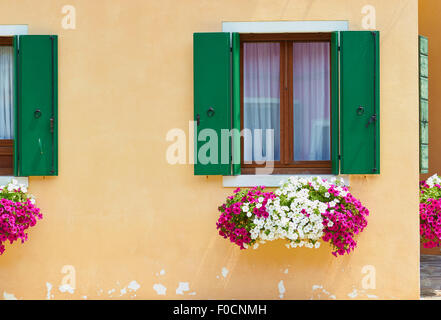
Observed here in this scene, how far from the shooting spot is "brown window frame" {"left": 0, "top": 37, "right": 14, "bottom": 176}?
5227 mm

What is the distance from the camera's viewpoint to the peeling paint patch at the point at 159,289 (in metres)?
5.09

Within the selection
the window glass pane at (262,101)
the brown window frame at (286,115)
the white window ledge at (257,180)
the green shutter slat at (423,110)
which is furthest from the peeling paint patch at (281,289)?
the green shutter slat at (423,110)

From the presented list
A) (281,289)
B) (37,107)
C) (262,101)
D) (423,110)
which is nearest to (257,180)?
(262,101)

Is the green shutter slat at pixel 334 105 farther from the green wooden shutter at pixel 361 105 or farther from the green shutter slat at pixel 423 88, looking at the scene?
the green shutter slat at pixel 423 88

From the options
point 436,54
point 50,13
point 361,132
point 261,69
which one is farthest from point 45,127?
point 436,54

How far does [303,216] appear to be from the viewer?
459 cm

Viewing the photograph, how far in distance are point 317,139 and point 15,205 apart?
291cm

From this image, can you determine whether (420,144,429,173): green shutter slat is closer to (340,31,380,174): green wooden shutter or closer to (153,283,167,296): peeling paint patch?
(340,31,380,174): green wooden shutter

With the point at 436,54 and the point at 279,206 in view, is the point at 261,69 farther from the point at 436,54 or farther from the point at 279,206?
the point at 436,54

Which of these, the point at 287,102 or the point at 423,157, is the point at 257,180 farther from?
the point at 423,157

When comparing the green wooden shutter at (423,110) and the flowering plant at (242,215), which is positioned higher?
the green wooden shutter at (423,110)

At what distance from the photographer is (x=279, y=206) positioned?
4.63 meters

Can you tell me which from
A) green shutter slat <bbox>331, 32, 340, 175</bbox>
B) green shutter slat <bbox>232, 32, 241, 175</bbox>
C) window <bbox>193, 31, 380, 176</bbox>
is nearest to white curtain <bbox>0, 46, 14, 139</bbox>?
window <bbox>193, 31, 380, 176</bbox>

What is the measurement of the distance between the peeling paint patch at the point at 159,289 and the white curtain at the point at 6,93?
2.09 m
